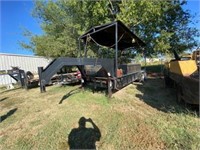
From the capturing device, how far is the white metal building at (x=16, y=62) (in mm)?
12109

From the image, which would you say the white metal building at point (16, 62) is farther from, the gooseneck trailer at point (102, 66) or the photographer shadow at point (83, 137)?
the photographer shadow at point (83, 137)

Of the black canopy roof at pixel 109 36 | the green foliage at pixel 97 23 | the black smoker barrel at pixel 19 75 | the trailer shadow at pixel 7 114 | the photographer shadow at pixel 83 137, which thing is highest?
the green foliage at pixel 97 23

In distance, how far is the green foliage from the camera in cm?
1277

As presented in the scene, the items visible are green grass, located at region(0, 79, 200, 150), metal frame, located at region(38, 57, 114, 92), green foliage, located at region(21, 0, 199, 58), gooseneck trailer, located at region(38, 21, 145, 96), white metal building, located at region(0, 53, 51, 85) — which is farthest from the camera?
green foliage, located at region(21, 0, 199, 58)

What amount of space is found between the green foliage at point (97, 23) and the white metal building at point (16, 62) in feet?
4.09

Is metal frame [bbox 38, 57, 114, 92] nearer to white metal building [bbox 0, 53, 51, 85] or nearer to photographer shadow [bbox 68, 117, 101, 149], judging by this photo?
photographer shadow [bbox 68, 117, 101, 149]

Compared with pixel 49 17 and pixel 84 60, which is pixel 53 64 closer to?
pixel 84 60

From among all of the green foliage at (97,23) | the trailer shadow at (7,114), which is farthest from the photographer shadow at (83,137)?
the green foliage at (97,23)

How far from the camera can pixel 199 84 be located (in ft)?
10.0

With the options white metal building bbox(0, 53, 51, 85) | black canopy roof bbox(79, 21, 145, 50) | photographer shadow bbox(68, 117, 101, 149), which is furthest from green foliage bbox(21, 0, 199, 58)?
photographer shadow bbox(68, 117, 101, 149)

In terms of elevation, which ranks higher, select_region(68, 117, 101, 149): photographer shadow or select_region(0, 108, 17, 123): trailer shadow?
select_region(0, 108, 17, 123): trailer shadow

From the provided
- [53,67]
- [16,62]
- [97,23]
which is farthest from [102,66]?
[16,62]

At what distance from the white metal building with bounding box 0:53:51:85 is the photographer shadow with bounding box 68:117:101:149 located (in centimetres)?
1087

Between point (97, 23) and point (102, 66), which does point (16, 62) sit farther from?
point (102, 66)
